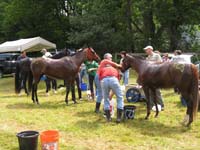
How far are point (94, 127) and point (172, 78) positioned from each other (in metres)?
2.35

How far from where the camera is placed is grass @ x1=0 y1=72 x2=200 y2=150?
6891 millimetres

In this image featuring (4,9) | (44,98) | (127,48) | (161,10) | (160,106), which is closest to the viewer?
(160,106)

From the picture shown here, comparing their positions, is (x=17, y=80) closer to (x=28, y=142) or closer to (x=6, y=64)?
(x=28, y=142)

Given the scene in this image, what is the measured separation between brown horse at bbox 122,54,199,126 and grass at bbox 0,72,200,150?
580 millimetres

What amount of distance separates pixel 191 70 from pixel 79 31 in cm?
2270

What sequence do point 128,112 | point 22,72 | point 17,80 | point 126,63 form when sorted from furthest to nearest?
point 17,80
point 22,72
point 126,63
point 128,112

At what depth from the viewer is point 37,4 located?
38.7 meters

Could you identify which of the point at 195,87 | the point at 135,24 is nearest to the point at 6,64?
the point at 135,24

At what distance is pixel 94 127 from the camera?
832 centimetres

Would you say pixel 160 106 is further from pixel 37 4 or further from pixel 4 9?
pixel 4 9

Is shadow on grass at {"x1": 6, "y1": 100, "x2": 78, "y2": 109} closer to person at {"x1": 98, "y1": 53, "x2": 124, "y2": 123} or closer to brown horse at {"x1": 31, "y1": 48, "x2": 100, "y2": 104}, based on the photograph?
brown horse at {"x1": 31, "y1": 48, "x2": 100, "y2": 104}

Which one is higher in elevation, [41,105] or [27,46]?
[27,46]

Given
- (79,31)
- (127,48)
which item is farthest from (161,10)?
(79,31)

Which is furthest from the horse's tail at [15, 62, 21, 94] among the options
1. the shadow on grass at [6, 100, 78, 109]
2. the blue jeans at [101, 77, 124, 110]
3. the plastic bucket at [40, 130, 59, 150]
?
the plastic bucket at [40, 130, 59, 150]
